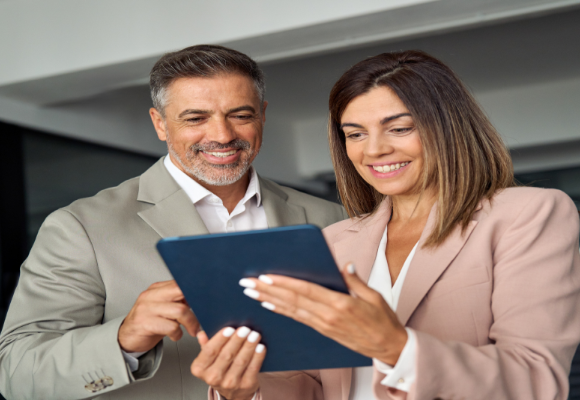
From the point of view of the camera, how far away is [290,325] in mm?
1139

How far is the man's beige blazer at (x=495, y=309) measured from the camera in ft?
3.69

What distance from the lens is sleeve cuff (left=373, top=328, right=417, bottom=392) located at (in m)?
1.08

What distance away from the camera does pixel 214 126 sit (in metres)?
2.10

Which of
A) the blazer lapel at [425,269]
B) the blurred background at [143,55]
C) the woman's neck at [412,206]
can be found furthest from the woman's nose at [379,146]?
the blurred background at [143,55]

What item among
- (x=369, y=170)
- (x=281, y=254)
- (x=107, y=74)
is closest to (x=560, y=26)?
(x=107, y=74)

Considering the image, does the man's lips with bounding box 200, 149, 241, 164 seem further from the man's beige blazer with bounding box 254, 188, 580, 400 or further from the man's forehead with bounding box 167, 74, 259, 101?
the man's beige blazer with bounding box 254, 188, 580, 400

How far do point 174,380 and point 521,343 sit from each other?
44.5 inches

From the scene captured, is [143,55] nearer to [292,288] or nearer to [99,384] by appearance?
[99,384]

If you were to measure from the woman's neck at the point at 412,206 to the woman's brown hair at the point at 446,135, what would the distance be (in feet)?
0.12

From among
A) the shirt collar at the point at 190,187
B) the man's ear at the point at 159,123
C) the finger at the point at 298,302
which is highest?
the man's ear at the point at 159,123

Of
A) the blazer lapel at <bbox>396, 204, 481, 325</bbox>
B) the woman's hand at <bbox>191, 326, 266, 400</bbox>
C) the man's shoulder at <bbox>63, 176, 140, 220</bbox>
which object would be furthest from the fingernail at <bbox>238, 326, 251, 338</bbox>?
the man's shoulder at <bbox>63, 176, 140, 220</bbox>

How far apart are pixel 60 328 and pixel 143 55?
252 centimetres

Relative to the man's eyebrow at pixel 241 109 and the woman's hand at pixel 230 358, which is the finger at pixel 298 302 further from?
the man's eyebrow at pixel 241 109

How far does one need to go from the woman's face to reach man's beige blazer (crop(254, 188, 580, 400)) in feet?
0.54
